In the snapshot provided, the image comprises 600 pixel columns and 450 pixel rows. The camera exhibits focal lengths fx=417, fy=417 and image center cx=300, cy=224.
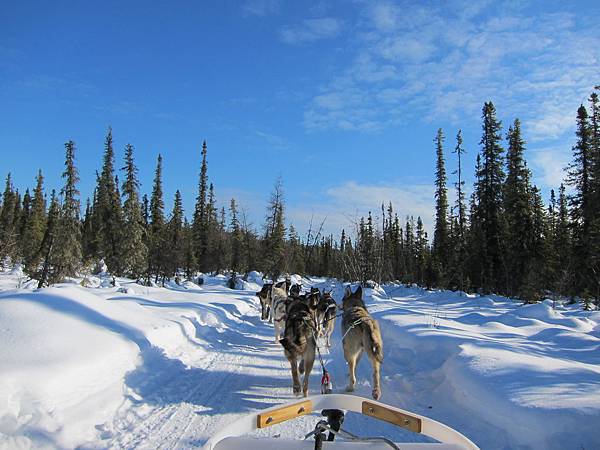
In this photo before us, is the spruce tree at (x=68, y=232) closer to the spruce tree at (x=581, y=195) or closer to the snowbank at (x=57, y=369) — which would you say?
the snowbank at (x=57, y=369)

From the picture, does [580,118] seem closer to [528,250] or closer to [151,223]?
[528,250]

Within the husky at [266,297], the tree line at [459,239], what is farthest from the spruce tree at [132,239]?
the husky at [266,297]

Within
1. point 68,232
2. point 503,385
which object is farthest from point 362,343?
point 68,232

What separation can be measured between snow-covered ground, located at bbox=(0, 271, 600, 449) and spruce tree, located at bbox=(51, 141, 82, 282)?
1884 cm

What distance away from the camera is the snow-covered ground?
450 centimetres

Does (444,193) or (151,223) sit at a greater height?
(444,193)

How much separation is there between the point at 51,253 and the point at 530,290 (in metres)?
30.9

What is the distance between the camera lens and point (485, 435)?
5.00 metres

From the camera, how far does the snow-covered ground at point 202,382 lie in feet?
14.8

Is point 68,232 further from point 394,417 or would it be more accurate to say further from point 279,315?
point 394,417

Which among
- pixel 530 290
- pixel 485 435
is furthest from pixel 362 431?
pixel 530 290

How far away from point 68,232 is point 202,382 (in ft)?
91.3

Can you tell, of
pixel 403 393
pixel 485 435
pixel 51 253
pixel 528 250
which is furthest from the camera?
pixel 528 250

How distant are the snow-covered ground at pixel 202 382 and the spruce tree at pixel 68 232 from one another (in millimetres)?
18836
